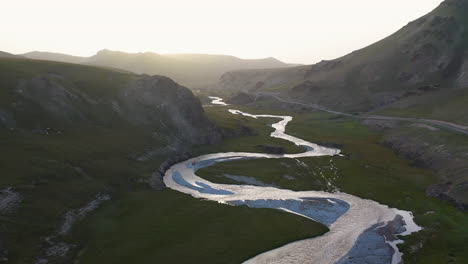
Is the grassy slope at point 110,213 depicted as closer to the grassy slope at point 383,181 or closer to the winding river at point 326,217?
the winding river at point 326,217

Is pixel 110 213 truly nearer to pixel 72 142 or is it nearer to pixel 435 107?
pixel 72 142

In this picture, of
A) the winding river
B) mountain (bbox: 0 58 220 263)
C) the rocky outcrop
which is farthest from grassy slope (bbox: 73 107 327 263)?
the rocky outcrop

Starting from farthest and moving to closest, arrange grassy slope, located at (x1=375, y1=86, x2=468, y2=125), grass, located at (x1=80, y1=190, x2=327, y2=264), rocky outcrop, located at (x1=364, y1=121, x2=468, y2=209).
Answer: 1. grassy slope, located at (x1=375, y1=86, x2=468, y2=125)
2. rocky outcrop, located at (x1=364, y1=121, x2=468, y2=209)
3. grass, located at (x1=80, y1=190, x2=327, y2=264)

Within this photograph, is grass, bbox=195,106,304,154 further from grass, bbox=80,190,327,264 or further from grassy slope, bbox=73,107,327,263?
grass, bbox=80,190,327,264

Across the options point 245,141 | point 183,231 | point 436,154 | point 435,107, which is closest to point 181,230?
point 183,231

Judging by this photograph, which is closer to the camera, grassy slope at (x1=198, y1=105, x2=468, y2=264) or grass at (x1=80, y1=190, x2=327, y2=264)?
grass at (x1=80, y1=190, x2=327, y2=264)

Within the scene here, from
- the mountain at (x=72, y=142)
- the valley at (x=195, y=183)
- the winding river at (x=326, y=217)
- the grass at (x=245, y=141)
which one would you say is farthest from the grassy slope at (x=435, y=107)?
the mountain at (x=72, y=142)

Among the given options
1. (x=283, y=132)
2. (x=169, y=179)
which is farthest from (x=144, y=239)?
(x=283, y=132)

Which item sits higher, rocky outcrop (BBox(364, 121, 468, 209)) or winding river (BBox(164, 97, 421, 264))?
rocky outcrop (BBox(364, 121, 468, 209))
